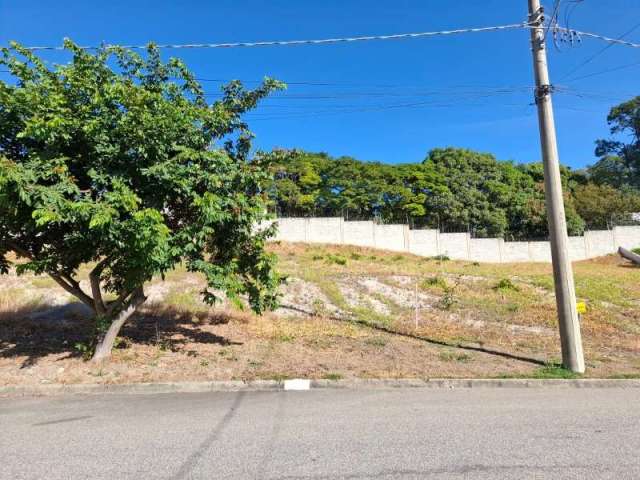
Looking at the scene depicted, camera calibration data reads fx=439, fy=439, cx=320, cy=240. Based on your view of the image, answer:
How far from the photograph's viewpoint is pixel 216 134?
8180mm

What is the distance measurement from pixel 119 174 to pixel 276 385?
4.18 metres

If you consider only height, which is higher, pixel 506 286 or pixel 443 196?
pixel 443 196

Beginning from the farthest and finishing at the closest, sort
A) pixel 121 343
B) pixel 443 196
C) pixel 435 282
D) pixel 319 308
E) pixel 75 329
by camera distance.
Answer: pixel 443 196 → pixel 435 282 → pixel 319 308 → pixel 75 329 → pixel 121 343

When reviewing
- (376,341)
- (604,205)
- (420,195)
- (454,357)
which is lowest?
(454,357)

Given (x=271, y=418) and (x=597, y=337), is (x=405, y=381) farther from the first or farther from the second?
(x=597, y=337)

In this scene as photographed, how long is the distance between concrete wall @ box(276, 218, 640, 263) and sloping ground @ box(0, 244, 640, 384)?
57.1ft

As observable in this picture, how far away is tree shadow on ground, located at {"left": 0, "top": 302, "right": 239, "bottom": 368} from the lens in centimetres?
880

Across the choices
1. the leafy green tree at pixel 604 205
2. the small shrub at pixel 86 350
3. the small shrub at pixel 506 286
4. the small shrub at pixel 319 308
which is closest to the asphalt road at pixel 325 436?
the small shrub at pixel 86 350

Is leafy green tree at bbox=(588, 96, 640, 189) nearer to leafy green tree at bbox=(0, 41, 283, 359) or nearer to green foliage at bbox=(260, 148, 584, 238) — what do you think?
green foliage at bbox=(260, 148, 584, 238)

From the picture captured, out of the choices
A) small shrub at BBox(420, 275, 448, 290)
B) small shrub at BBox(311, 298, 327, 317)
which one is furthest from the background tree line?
small shrub at BBox(311, 298, 327, 317)

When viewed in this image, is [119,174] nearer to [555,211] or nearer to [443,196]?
[555,211]

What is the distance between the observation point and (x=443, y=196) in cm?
3934

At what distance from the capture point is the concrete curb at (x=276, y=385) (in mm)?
6832

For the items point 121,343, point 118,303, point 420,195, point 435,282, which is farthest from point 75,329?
point 420,195
